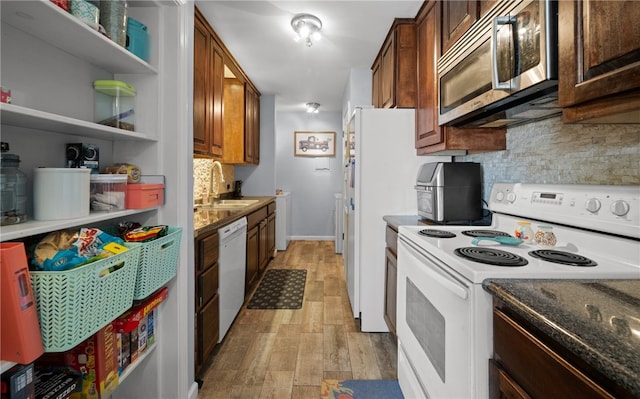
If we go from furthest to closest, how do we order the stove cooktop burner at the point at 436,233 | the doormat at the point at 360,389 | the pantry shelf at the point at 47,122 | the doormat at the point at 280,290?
the doormat at the point at 280,290 → the doormat at the point at 360,389 → the stove cooktop burner at the point at 436,233 → the pantry shelf at the point at 47,122

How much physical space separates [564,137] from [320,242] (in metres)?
4.43

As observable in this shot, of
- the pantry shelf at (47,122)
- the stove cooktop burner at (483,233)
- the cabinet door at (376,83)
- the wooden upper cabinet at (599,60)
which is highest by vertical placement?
the cabinet door at (376,83)

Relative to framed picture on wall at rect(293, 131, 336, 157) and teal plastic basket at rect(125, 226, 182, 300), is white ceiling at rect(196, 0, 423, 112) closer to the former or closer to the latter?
framed picture on wall at rect(293, 131, 336, 157)

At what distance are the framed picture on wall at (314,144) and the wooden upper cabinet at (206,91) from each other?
2.79m

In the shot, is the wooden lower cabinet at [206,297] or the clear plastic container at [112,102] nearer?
the clear plastic container at [112,102]

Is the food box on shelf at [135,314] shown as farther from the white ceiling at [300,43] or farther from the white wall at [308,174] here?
the white wall at [308,174]

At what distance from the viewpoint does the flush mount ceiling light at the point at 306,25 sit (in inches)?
88.5

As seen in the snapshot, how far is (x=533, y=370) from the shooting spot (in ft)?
2.04

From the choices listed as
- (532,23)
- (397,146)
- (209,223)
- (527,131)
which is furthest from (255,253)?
(532,23)

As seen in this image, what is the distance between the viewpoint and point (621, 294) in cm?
68

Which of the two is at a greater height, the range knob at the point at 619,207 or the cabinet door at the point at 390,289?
the range knob at the point at 619,207

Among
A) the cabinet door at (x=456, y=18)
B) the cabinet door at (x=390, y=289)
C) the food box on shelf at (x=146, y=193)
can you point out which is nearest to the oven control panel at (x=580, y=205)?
the cabinet door at (x=390, y=289)

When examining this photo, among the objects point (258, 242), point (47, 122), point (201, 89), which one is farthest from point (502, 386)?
point (258, 242)

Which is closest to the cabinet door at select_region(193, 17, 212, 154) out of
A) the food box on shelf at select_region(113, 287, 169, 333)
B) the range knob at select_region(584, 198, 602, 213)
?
the food box on shelf at select_region(113, 287, 169, 333)
